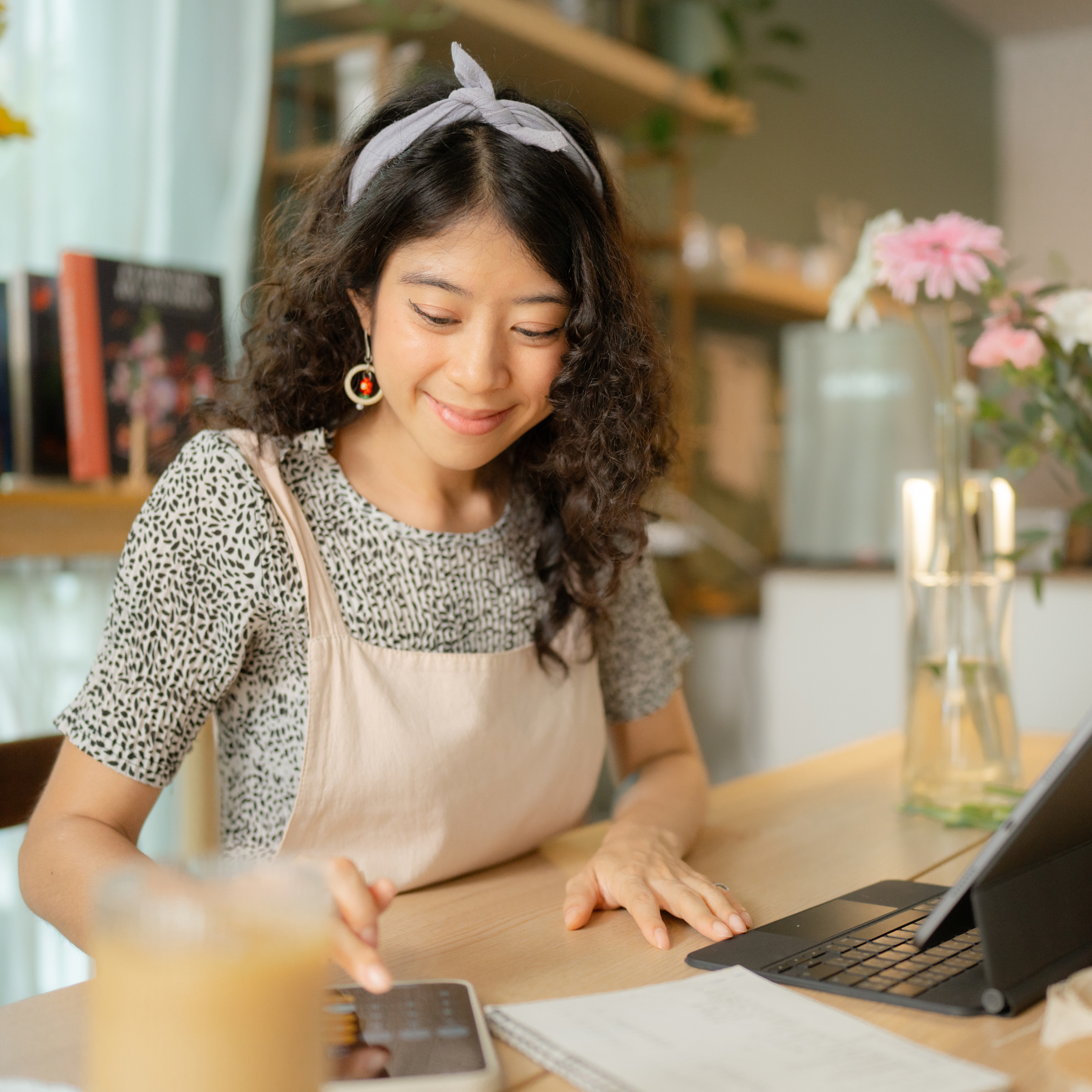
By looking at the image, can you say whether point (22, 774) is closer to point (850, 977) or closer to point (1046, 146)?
point (850, 977)

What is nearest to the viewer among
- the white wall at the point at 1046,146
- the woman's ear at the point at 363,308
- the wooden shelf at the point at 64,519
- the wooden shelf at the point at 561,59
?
the woman's ear at the point at 363,308

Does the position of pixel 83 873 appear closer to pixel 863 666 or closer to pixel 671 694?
pixel 671 694

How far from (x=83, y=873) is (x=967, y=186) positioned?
4.71 meters

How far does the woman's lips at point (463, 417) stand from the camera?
1.08m

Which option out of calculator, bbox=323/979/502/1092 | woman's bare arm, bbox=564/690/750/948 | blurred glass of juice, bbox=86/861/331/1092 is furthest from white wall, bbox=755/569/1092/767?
blurred glass of juice, bbox=86/861/331/1092

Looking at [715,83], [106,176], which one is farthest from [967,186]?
[106,176]

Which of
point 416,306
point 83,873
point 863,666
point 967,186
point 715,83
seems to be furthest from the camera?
point 967,186

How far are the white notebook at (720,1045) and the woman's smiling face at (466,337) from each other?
52cm

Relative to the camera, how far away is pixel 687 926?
900 mm

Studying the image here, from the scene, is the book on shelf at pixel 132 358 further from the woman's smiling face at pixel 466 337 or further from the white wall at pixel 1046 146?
the white wall at pixel 1046 146

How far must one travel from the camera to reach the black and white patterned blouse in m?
0.99

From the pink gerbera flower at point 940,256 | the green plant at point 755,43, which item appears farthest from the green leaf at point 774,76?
the pink gerbera flower at point 940,256

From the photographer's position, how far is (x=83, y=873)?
872mm

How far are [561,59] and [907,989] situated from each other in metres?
2.07
